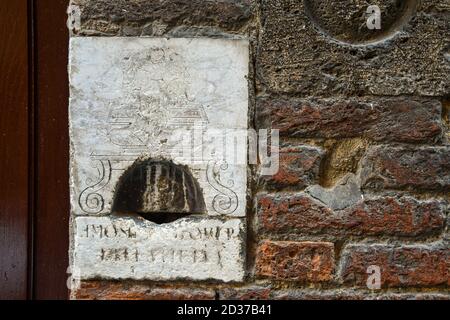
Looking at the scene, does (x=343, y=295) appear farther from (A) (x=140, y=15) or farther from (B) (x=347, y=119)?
(A) (x=140, y=15)

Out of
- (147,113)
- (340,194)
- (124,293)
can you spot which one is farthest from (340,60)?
(124,293)

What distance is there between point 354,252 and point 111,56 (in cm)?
92

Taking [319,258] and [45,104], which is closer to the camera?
[319,258]

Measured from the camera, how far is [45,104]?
6.03ft

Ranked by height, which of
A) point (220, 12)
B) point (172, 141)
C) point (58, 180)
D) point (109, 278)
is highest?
point (220, 12)

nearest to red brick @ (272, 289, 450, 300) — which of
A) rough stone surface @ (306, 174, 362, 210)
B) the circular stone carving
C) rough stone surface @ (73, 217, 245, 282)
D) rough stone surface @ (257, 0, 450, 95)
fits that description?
rough stone surface @ (73, 217, 245, 282)

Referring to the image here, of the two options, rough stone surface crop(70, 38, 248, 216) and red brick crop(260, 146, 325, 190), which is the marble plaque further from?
red brick crop(260, 146, 325, 190)

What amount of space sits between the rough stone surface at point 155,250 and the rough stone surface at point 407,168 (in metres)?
0.43

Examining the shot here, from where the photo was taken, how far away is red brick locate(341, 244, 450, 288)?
159 centimetres

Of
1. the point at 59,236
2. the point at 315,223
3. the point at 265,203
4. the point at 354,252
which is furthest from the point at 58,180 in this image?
the point at 354,252

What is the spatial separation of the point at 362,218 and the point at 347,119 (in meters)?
0.30

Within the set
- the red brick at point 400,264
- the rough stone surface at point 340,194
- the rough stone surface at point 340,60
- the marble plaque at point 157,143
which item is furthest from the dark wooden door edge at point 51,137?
the red brick at point 400,264

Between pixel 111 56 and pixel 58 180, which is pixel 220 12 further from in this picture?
pixel 58 180

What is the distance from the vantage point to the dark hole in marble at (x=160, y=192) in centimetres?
162
